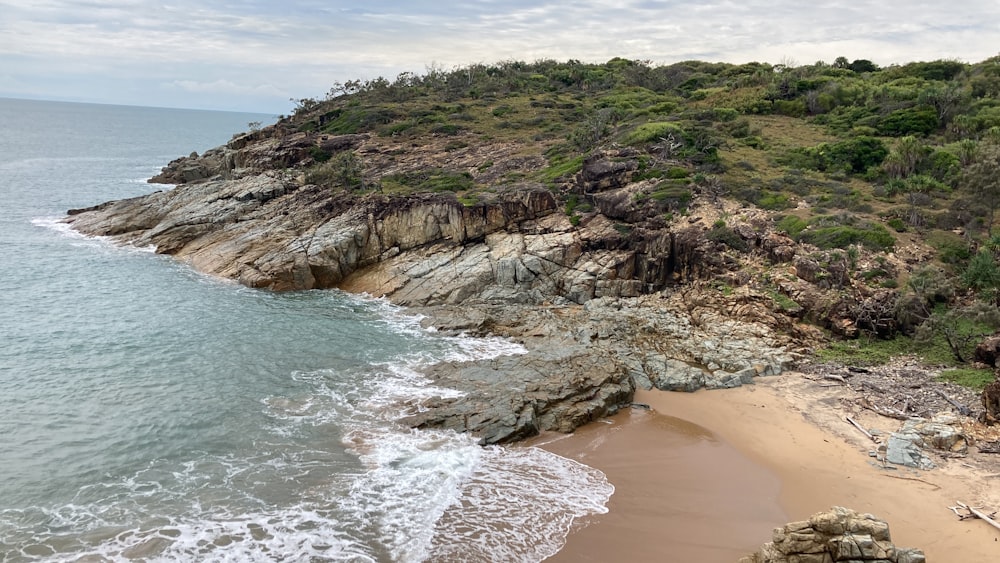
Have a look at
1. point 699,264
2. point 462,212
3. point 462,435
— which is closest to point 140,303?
point 462,212

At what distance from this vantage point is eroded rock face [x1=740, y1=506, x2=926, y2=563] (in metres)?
11.0

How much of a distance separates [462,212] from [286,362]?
53.5 ft

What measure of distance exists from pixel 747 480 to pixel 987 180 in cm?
2374

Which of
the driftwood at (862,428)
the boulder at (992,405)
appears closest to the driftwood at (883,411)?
the driftwood at (862,428)

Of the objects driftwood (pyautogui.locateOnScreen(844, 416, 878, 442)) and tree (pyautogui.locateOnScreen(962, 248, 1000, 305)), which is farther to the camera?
tree (pyautogui.locateOnScreen(962, 248, 1000, 305))

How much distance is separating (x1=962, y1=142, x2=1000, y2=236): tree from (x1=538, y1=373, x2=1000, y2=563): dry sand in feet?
55.3

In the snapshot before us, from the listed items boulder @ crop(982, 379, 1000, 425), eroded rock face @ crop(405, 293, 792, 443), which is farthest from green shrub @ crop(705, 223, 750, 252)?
boulder @ crop(982, 379, 1000, 425)

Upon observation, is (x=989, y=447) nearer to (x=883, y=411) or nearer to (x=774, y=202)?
(x=883, y=411)

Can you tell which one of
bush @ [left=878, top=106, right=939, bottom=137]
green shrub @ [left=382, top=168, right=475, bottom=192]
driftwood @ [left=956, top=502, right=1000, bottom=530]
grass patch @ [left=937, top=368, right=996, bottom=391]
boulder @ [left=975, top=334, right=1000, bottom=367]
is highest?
bush @ [left=878, top=106, right=939, bottom=137]

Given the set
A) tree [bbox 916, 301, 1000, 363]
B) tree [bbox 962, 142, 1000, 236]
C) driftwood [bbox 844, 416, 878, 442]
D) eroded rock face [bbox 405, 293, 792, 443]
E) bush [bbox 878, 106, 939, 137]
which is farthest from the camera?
bush [bbox 878, 106, 939, 137]

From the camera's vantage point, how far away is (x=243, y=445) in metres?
17.8

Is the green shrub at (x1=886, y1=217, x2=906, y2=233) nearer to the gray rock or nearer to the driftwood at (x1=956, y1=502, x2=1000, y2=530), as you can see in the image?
the gray rock

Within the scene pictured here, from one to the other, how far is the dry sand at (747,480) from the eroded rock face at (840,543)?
6.49 ft

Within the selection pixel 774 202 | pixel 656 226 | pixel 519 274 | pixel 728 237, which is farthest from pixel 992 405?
pixel 519 274
